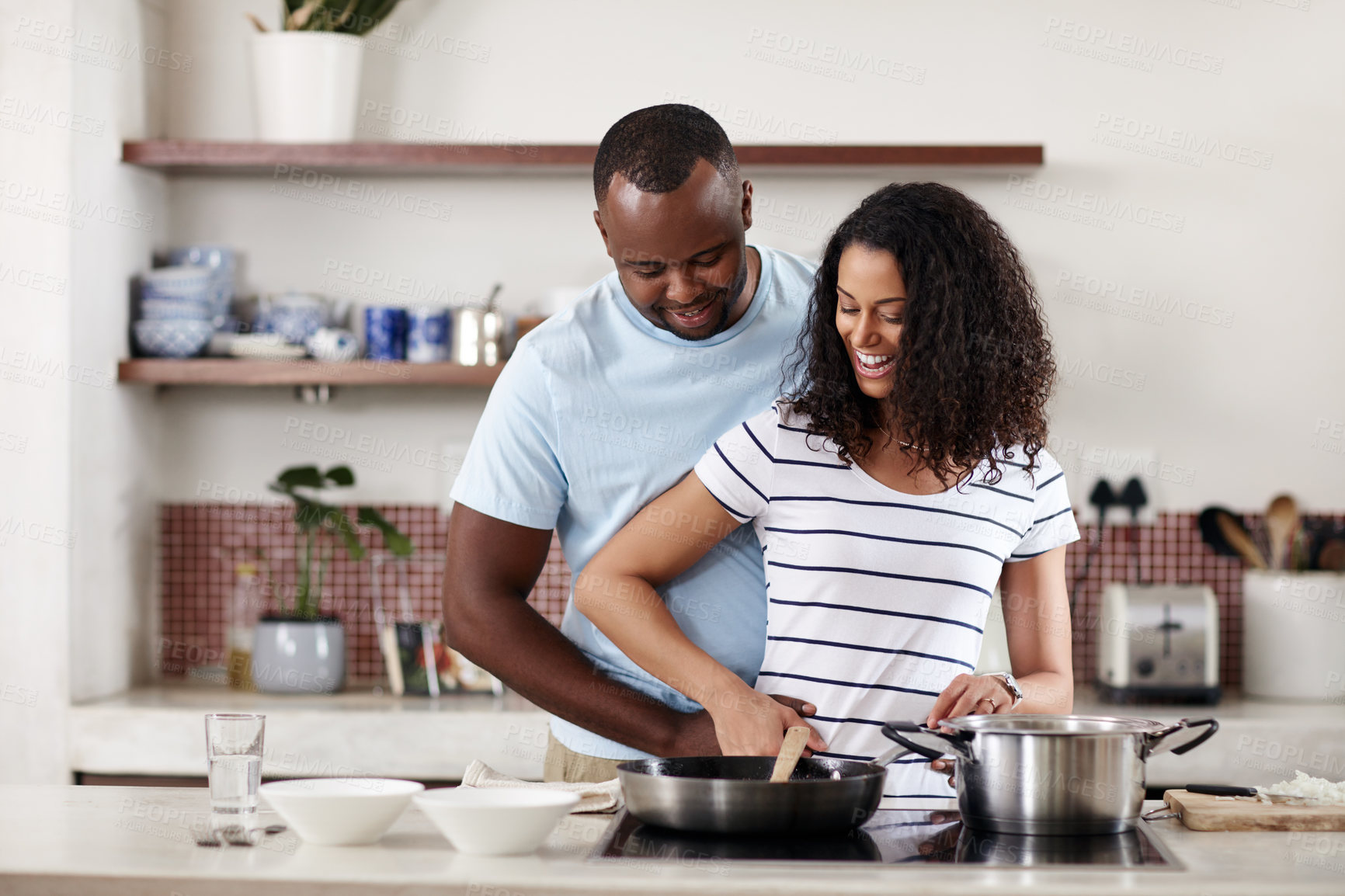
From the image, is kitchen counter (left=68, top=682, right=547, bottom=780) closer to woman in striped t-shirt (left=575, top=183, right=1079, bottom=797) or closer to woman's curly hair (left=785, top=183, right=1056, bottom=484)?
woman in striped t-shirt (left=575, top=183, right=1079, bottom=797)

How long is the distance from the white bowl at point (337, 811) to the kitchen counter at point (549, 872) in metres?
0.01

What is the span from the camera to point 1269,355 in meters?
2.80

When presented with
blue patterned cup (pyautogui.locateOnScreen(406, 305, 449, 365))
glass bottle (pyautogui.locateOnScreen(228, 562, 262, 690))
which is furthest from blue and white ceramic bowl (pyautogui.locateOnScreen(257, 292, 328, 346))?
glass bottle (pyautogui.locateOnScreen(228, 562, 262, 690))

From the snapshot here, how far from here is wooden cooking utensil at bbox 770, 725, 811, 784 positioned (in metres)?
1.12

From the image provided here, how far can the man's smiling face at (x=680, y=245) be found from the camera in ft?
4.53

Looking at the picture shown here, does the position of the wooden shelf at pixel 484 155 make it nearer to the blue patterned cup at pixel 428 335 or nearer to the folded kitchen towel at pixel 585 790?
the blue patterned cup at pixel 428 335

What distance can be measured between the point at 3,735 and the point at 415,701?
0.78 metres

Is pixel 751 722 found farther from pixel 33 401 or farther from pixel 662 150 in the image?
pixel 33 401

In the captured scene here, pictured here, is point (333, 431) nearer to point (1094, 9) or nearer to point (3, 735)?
point (3, 735)

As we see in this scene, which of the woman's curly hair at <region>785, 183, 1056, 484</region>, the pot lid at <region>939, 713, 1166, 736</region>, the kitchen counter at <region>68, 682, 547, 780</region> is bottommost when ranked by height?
the kitchen counter at <region>68, 682, 547, 780</region>

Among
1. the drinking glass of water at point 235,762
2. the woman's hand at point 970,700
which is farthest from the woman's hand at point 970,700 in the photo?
the drinking glass of water at point 235,762

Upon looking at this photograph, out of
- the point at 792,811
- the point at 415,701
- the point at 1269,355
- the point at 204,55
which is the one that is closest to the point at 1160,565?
the point at 1269,355

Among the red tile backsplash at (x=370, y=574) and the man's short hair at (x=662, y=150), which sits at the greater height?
the man's short hair at (x=662, y=150)

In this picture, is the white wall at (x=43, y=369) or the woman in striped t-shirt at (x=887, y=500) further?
the white wall at (x=43, y=369)
